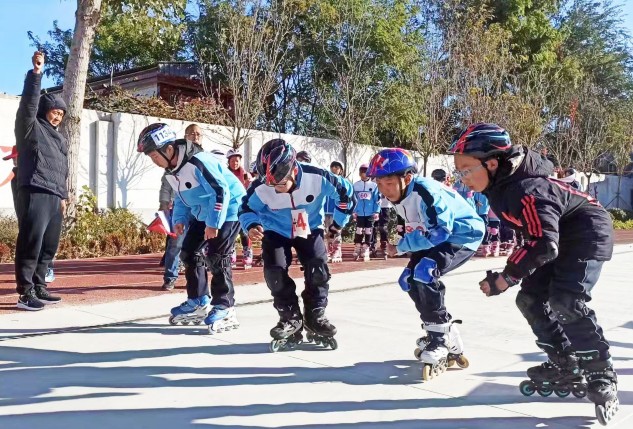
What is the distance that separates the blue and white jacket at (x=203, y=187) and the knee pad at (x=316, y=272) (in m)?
1.04

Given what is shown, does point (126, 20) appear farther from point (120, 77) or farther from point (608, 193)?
point (608, 193)

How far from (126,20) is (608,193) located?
35.1 meters

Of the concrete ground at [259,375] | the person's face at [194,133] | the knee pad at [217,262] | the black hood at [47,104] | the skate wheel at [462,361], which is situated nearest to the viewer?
the concrete ground at [259,375]

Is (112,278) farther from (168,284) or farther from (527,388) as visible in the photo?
(527,388)

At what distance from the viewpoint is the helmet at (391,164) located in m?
4.83

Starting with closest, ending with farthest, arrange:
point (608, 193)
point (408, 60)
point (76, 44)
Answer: point (76, 44)
point (408, 60)
point (608, 193)

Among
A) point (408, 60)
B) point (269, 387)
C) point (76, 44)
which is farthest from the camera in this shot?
point (408, 60)

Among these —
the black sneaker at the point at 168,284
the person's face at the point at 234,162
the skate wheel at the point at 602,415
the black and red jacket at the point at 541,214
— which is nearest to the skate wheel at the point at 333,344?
the black and red jacket at the point at 541,214

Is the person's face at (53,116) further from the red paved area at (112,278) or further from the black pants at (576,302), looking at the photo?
the black pants at (576,302)

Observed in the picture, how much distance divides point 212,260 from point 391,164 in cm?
231

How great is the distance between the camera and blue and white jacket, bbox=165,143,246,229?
6.13 metres

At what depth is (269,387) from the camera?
179 inches

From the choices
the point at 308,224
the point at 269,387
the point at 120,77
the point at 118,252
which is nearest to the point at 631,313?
the point at 308,224

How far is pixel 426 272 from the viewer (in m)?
4.82
